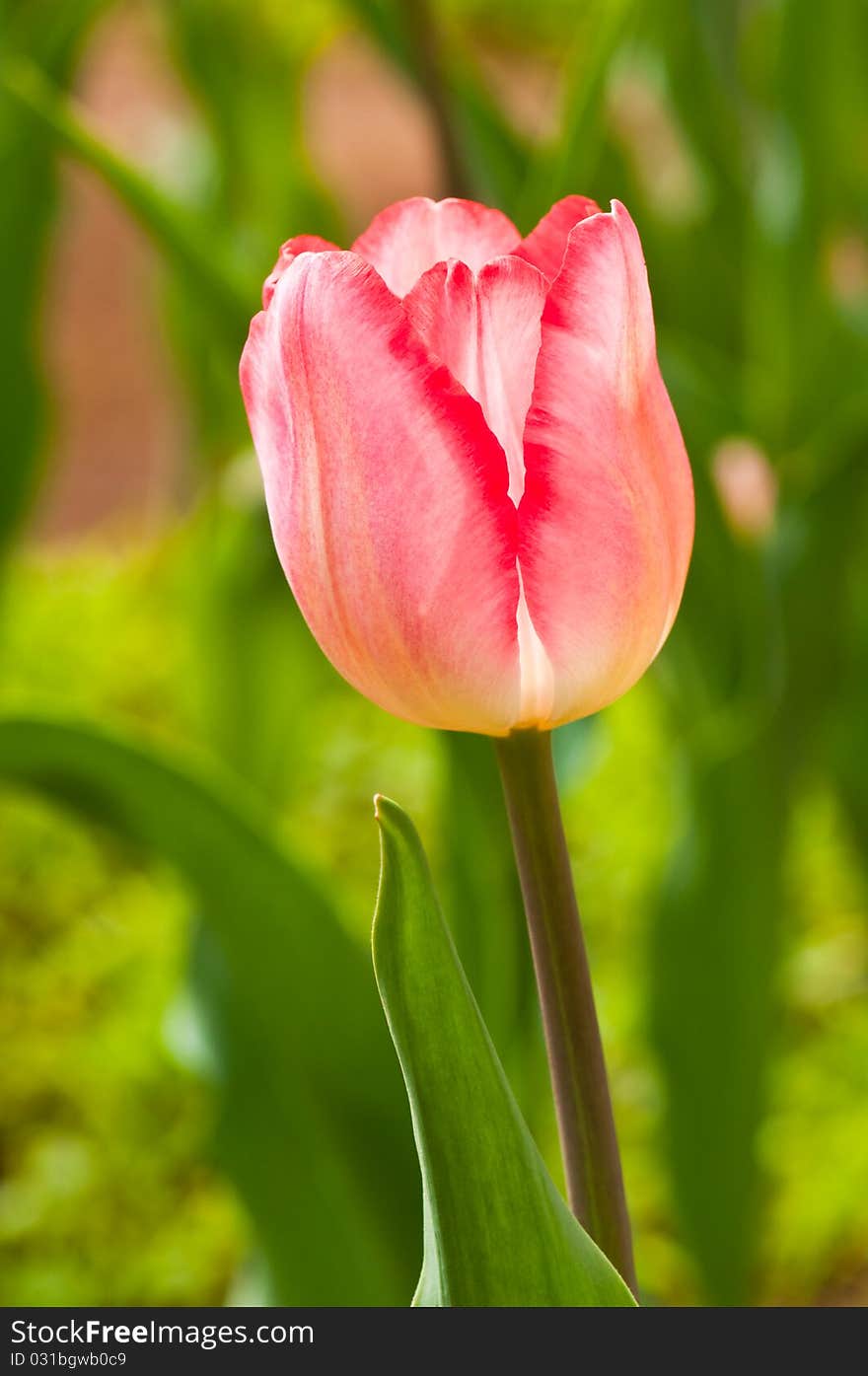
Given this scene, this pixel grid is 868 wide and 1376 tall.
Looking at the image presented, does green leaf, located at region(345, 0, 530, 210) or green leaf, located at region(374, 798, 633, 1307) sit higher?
green leaf, located at region(345, 0, 530, 210)

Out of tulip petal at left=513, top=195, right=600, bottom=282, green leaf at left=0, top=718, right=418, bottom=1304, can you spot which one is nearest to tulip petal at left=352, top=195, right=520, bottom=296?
tulip petal at left=513, top=195, right=600, bottom=282

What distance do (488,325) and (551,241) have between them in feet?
0.08

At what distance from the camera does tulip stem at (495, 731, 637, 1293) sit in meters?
0.20

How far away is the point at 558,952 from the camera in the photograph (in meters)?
0.20

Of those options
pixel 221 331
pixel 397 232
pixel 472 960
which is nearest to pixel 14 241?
pixel 221 331

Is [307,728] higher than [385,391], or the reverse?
[307,728]

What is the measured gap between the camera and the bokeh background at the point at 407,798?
1.62 feet

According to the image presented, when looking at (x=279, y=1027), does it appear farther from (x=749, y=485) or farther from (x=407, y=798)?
(x=407, y=798)

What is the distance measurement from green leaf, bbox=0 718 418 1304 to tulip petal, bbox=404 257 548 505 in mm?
212

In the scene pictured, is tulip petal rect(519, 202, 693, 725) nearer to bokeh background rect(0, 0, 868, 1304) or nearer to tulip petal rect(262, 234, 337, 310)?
tulip petal rect(262, 234, 337, 310)

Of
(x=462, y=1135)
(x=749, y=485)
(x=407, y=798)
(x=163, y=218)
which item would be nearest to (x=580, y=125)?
(x=163, y=218)
